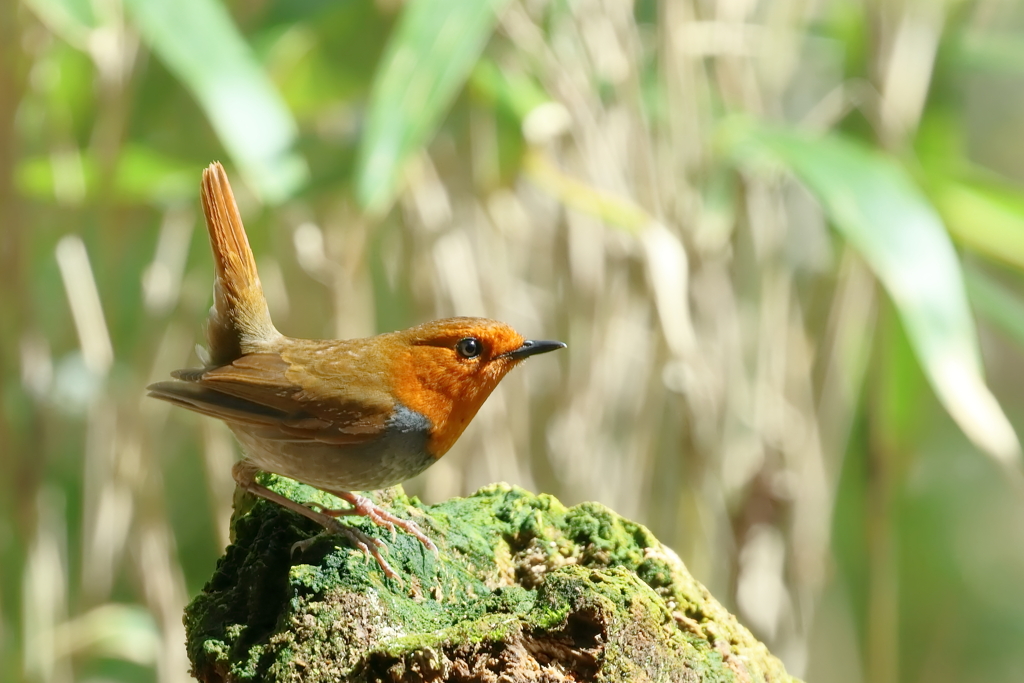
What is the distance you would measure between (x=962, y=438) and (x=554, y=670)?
511 cm

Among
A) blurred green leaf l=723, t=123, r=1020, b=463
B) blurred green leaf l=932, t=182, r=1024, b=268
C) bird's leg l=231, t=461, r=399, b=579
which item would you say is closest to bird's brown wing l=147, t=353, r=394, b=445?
bird's leg l=231, t=461, r=399, b=579

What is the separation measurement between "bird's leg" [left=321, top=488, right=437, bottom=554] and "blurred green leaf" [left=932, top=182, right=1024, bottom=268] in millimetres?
2290

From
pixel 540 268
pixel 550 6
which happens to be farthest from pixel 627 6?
pixel 540 268

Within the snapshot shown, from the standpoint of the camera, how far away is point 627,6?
3.36 meters

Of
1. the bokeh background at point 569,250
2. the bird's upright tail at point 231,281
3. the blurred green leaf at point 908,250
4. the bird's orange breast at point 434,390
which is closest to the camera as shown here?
the bird's orange breast at point 434,390

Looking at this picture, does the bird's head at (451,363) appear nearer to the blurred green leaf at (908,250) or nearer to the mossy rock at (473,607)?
the mossy rock at (473,607)

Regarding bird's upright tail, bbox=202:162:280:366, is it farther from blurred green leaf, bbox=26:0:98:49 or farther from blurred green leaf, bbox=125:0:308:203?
blurred green leaf, bbox=26:0:98:49

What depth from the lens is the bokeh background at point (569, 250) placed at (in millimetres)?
3121

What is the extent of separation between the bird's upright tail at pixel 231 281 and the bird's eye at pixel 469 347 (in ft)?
1.64

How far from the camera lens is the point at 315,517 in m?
1.89

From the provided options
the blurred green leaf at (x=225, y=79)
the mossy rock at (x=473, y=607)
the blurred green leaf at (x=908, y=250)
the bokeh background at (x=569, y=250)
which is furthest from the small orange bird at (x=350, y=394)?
the blurred green leaf at (x=908, y=250)

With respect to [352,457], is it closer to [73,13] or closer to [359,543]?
[359,543]

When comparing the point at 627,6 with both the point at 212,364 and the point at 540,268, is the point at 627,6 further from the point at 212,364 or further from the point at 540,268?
the point at 212,364

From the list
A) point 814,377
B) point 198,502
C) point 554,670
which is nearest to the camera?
point 554,670
